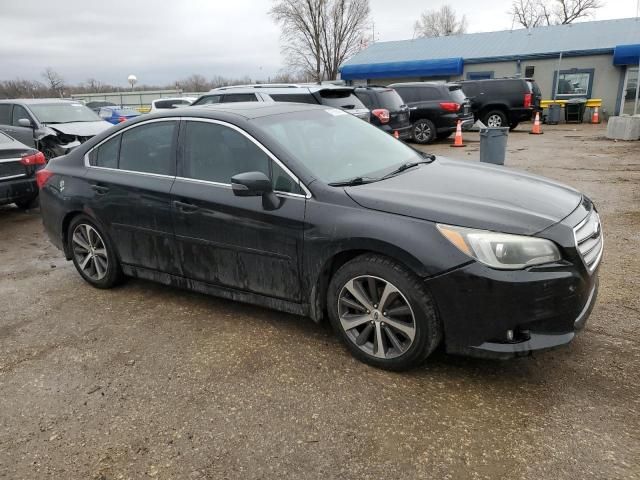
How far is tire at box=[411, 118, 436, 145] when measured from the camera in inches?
604

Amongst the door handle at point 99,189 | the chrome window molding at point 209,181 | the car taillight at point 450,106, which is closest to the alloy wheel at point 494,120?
the car taillight at point 450,106

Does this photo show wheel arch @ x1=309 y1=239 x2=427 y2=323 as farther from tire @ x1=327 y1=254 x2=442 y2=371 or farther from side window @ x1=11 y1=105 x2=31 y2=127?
side window @ x1=11 y1=105 x2=31 y2=127

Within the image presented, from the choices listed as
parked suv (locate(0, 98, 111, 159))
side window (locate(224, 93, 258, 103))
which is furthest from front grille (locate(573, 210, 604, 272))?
parked suv (locate(0, 98, 111, 159))

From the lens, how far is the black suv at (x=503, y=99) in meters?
17.8

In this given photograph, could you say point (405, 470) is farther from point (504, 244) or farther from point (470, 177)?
point (470, 177)

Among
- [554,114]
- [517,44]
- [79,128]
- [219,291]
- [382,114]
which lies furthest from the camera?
[517,44]

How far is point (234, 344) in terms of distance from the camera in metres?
3.53

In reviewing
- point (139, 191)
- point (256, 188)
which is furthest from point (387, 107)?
point (256, 188)

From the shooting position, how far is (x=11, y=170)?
7.09m

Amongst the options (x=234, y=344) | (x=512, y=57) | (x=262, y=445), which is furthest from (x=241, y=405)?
(x=512, y=57)

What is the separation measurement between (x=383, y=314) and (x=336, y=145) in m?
1.42

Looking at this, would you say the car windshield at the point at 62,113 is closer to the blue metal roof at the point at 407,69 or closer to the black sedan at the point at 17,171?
the black sedan at the point at 17,171

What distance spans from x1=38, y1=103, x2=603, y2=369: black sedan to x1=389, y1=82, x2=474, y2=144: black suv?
11615mm

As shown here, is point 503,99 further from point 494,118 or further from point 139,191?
point 139,191
